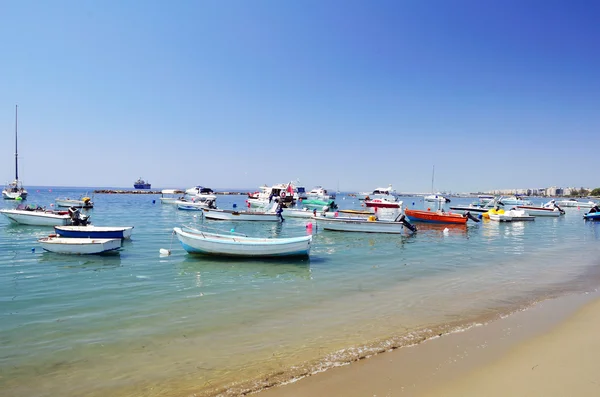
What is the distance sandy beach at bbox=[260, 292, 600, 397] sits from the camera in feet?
20.3

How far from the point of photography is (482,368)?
7004 millimetres

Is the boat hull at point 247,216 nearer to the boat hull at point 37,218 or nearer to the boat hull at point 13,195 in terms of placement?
the boat hull at point 37,218

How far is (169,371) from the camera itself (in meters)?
7.09

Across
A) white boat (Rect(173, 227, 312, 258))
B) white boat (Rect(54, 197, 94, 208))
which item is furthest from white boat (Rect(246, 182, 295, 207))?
white boat (Rect(173, 227, 312, 258))

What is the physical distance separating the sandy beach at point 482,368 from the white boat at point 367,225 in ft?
67.5

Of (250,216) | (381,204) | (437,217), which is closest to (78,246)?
(250,216)

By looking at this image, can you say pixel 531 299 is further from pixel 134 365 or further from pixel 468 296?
pixel 134 365

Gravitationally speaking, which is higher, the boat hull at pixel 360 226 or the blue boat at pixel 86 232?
the blue boat at pixel 86 232

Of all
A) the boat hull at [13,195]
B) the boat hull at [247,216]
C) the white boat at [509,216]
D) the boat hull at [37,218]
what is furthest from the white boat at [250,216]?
the boat hull at [13,195]

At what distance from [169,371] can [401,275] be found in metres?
11.0

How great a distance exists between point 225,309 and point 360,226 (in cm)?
2106

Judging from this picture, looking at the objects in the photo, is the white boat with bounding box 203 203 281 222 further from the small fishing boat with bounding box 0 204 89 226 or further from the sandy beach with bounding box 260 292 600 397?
the sandy beach with bounding box 260 292 600 397

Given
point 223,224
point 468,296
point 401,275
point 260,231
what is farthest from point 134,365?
point 223,224

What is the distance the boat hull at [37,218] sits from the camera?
98.2ft
